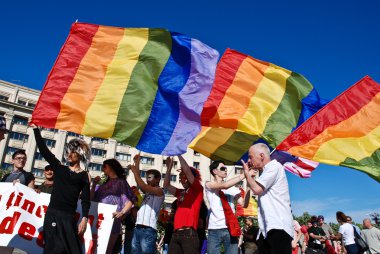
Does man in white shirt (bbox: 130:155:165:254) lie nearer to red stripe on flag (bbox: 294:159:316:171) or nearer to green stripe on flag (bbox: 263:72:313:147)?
green stripe on flag (bbox: 263:72:313:147)

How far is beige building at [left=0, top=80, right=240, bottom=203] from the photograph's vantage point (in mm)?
54812

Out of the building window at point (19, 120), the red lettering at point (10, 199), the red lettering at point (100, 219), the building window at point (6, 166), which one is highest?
the building window at point (19, 120)

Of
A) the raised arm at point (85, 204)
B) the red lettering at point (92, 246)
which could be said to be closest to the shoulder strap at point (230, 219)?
the red lettering at point (92, 246)

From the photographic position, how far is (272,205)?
416cm

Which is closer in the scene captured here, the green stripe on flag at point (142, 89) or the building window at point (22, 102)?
the green stripe on flag at point (142, 89)

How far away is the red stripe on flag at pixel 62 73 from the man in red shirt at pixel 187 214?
2.10 m

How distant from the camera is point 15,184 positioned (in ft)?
17.6

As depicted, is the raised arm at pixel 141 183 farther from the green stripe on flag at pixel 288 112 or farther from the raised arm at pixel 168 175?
the green stripe on flag at pixel 288 112

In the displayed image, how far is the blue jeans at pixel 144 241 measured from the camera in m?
5.54

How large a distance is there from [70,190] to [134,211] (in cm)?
239

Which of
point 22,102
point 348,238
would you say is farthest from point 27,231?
point 22,102

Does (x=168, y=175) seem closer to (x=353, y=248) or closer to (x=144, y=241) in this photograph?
(x=144, y=241)

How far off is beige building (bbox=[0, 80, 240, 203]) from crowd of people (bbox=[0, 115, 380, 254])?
50.4 meters

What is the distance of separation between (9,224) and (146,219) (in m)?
2.07
